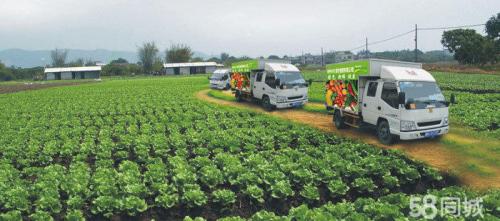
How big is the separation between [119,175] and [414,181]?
8.24m

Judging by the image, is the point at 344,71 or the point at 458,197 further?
the point at 344,71

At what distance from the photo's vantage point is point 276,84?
22188mm

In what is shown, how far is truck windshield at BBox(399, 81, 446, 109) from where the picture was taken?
13.0m

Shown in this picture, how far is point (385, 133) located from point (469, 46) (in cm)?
5837

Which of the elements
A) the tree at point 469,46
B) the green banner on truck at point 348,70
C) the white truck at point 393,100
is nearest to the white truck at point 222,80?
the green banner on truck at point 348,70

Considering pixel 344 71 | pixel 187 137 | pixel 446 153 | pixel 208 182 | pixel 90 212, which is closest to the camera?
pixel 90 212

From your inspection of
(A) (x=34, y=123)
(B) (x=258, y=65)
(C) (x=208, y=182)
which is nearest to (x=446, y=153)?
(C) (x=208, y=182)

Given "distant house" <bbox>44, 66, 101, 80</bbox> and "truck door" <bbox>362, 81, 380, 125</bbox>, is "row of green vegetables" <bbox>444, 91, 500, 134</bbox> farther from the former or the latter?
"distant house" <bbox>44, 66, 101, 80</bbox>

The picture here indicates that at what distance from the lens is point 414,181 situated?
414 inches

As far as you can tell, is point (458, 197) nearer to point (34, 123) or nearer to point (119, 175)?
point (119, 175)

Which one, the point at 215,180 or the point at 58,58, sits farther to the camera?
the point at 58,58

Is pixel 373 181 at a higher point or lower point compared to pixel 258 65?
lower

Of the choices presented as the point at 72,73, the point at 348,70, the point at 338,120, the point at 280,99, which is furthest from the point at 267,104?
the point at 72,73

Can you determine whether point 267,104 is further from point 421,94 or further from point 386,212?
point 386,212
